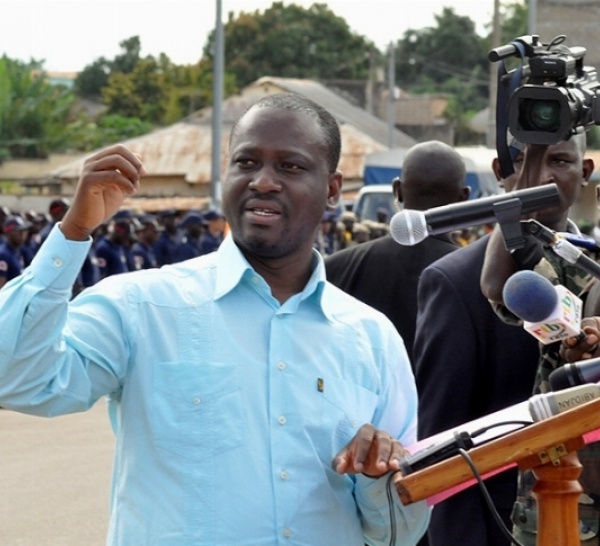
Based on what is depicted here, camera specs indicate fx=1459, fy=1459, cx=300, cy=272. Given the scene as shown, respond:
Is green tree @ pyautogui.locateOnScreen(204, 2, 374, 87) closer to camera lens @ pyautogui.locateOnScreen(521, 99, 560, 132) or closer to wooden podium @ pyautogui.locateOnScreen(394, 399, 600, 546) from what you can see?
camera lens @ pyautogui.locateOnScreen(521, 99, 560, 132)

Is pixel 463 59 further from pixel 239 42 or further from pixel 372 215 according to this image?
pixel 372 215

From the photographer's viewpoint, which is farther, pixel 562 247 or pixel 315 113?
pixel 315 113

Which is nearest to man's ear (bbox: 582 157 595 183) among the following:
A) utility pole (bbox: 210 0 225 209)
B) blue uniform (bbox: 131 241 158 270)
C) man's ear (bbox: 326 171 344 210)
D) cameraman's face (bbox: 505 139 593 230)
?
cameraman's face (bbox: 505 139 593 230)

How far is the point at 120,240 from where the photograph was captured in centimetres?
2248

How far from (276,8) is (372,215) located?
56353mm


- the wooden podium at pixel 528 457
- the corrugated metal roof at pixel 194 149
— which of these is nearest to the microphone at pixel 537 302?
the wooden podium at pixel 528 457

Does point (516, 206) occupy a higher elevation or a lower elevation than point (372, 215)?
higher

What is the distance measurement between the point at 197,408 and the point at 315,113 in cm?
78

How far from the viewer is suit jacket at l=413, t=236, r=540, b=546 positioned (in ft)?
14.0

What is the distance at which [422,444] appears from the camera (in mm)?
2926

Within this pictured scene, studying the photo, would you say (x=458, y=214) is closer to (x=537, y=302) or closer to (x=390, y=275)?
(x=537, y=302)

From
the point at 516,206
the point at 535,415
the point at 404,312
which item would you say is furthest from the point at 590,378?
the point at 404,312

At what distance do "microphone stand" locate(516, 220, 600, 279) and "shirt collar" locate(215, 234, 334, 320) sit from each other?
0.69 metres

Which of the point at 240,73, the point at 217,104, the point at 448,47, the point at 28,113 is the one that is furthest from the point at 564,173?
the point at 448,47
